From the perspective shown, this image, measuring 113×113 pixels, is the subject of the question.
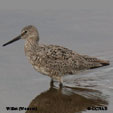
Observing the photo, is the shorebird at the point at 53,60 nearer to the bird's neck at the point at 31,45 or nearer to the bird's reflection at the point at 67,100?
the bird's neck at the point at 31,45

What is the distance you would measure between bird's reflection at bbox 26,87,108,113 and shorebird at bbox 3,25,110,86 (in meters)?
0.46

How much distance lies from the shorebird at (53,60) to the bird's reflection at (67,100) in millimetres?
465

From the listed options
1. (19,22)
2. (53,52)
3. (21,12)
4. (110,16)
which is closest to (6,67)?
(53,52)

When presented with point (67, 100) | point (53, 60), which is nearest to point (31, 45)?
point (53, 60)

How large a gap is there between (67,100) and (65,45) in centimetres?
385

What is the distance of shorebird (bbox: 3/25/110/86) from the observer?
463 inches

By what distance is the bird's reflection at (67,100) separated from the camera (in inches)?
411

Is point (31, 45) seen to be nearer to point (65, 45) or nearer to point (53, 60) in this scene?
point (53, 60)

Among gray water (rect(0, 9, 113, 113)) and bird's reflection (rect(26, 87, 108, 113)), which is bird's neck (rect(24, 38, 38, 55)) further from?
bird's reflection (rect(26, 87, 108, 113))

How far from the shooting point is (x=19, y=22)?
16047 millimetres

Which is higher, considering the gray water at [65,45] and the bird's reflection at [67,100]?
the gray water at [65,45]

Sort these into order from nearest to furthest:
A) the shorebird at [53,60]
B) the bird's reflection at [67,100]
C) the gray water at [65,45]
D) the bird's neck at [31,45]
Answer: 1. the bird's reflection at [67,100]
2. the gray water at [65,45]
3. the shorebird at [53,60]
4. the bird's neck at [31,45]

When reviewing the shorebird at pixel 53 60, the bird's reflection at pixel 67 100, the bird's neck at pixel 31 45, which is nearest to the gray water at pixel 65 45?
the bird's reflection at pixel 67 100

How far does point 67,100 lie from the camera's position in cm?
1099
